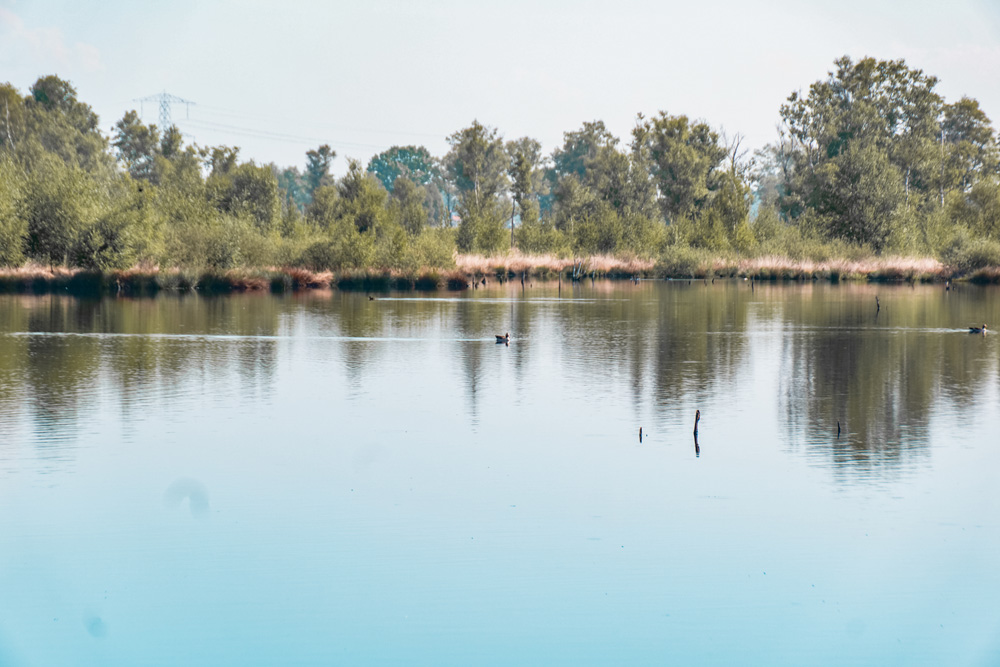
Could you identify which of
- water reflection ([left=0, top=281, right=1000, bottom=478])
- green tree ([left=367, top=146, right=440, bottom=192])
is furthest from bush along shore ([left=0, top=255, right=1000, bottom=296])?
green tree ([left=367, top=146, right=440, bottom=192])

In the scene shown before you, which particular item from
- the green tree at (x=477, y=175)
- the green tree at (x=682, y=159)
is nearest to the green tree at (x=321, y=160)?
the green tree at (x=477, y=175)

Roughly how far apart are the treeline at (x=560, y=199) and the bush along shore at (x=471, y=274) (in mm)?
916

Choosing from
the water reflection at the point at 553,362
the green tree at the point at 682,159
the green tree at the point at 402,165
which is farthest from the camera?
the green tree at the point at 402,165

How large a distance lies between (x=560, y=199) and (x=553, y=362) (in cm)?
9327

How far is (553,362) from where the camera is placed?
91.3 feet

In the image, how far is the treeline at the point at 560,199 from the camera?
6406cm

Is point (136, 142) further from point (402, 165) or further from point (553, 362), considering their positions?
point (553, 362)

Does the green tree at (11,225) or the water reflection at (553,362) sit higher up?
the green tree at (11,225)

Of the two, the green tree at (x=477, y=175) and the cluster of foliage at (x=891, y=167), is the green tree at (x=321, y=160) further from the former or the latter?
the cluster of foliage at (x=891, y=167)

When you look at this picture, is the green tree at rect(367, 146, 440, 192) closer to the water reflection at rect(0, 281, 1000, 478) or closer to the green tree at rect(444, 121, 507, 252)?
the green tree at rect(444, 121, 507, 252)

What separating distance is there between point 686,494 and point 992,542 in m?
3.79

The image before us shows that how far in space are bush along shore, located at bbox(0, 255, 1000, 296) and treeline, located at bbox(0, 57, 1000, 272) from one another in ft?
3.01

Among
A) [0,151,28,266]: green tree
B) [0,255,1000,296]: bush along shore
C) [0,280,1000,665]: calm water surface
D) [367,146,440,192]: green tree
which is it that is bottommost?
[0,280,1000,665]: calm water surface

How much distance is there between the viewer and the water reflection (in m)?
19.1
